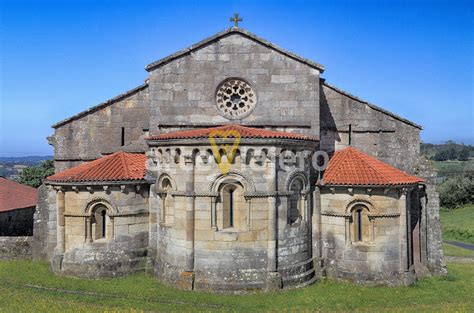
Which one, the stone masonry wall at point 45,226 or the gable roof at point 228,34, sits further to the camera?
the stone masonry wall at point 45,226

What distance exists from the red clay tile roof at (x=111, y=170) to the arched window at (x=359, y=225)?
8398 millimetres

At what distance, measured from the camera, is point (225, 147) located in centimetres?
1381

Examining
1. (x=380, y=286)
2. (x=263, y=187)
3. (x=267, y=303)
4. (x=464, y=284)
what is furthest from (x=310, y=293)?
(x=464, y=284)

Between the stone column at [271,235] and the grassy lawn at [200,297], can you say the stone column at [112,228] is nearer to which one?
the grassy lawn at [200,297]

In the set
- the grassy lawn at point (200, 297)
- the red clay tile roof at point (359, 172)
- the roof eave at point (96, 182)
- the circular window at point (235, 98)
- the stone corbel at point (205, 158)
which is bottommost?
the grassy lawn at point (200, 297)

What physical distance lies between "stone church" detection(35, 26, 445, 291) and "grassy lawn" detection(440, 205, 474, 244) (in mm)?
18483

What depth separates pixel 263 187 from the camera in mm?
14125

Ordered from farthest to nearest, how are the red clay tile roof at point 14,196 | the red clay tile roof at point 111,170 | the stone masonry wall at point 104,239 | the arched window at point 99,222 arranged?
the red clay tile roof at point 14,196 → the arched window at point 99,222 → the stone masonry wall at point 104,239 → the red clay tile roof at point 111,170

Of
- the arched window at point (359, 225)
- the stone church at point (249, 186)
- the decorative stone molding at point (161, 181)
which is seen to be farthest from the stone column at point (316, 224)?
the decorative stone molding at point (161, 181)

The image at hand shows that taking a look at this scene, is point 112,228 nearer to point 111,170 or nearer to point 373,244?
point 111,170

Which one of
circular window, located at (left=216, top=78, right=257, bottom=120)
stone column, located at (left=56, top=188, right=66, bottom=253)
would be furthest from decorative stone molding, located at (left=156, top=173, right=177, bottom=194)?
stone column, located at (left=56, top=188, right=66, bottom=253)

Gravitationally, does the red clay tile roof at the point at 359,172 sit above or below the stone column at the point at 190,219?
above

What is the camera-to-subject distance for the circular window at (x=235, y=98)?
52.9 ft

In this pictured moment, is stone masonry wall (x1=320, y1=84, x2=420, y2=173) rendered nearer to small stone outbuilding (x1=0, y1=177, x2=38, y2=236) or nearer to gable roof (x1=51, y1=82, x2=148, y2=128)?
gable roof (x1=51, y1=82, x2=148, y2=128)
